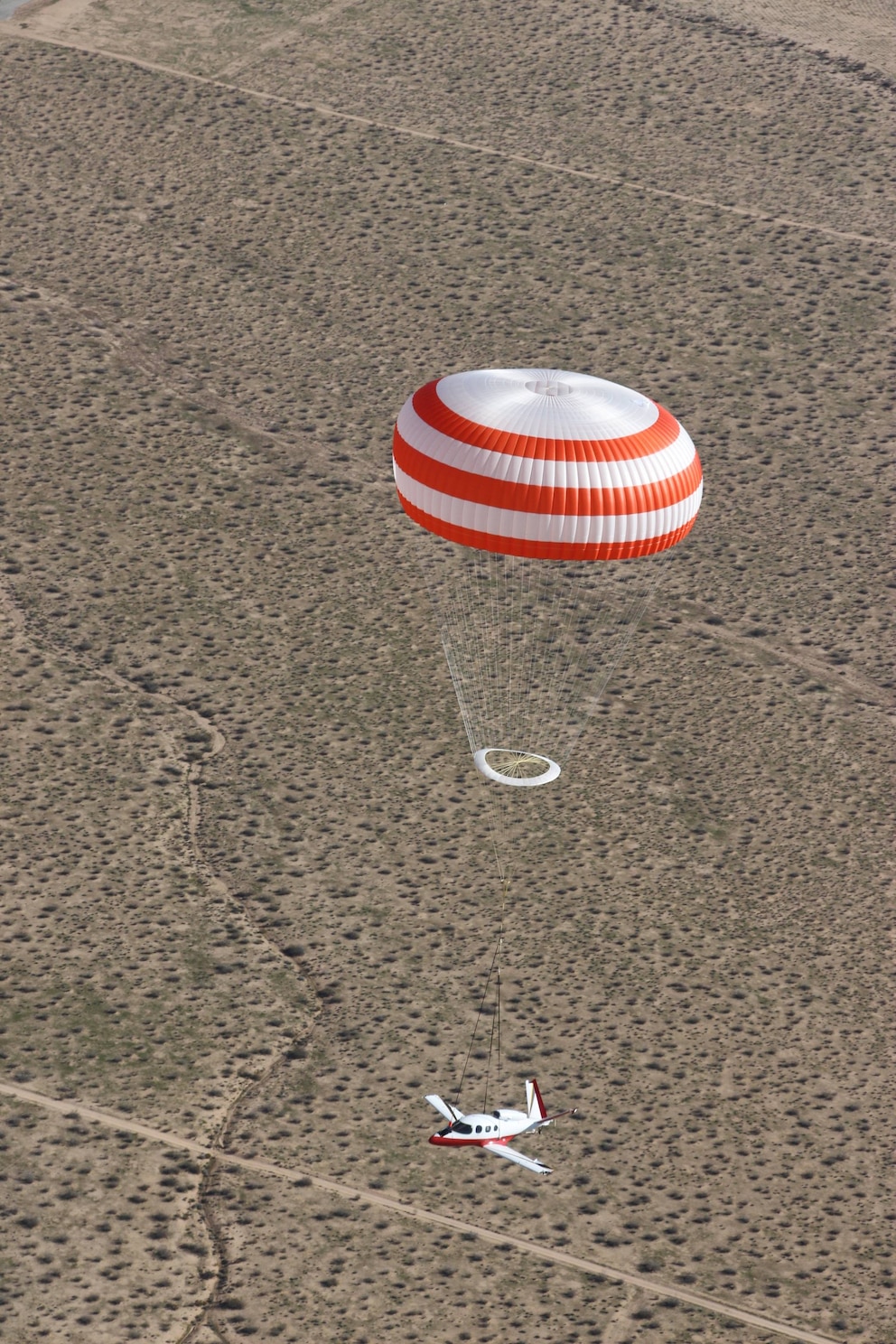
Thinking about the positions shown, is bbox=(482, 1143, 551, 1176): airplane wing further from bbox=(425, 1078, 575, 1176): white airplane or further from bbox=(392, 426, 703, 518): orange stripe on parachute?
bbox=(392, 426, 703, 518): orange stripe on parachute

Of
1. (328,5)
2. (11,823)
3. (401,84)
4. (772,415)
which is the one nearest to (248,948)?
(11,823)

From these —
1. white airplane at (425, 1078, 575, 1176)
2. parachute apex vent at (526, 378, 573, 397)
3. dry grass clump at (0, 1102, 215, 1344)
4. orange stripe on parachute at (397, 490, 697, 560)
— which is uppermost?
parachute apex vent at (526, 378, 573, 397)

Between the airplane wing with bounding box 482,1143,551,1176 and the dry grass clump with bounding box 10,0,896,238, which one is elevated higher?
the dry grass clump with bounding box 10,0,896,238

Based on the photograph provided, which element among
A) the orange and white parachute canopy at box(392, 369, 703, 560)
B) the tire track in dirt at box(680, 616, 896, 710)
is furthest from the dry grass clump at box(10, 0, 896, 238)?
the orange and white parachute canopy at box(392, 369, 703, 560)

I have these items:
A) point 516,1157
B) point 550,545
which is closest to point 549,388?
point 550,545

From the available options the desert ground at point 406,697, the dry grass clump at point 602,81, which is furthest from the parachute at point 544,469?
the dry grass clump at point 602,81

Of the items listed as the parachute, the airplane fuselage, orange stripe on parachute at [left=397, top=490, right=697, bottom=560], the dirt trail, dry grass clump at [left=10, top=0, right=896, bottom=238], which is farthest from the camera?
dry grass clump at [left=10, top=0, right=896, bottom=238]

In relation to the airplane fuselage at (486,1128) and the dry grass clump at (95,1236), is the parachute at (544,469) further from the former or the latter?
the dry grass clump at (95,1236)
